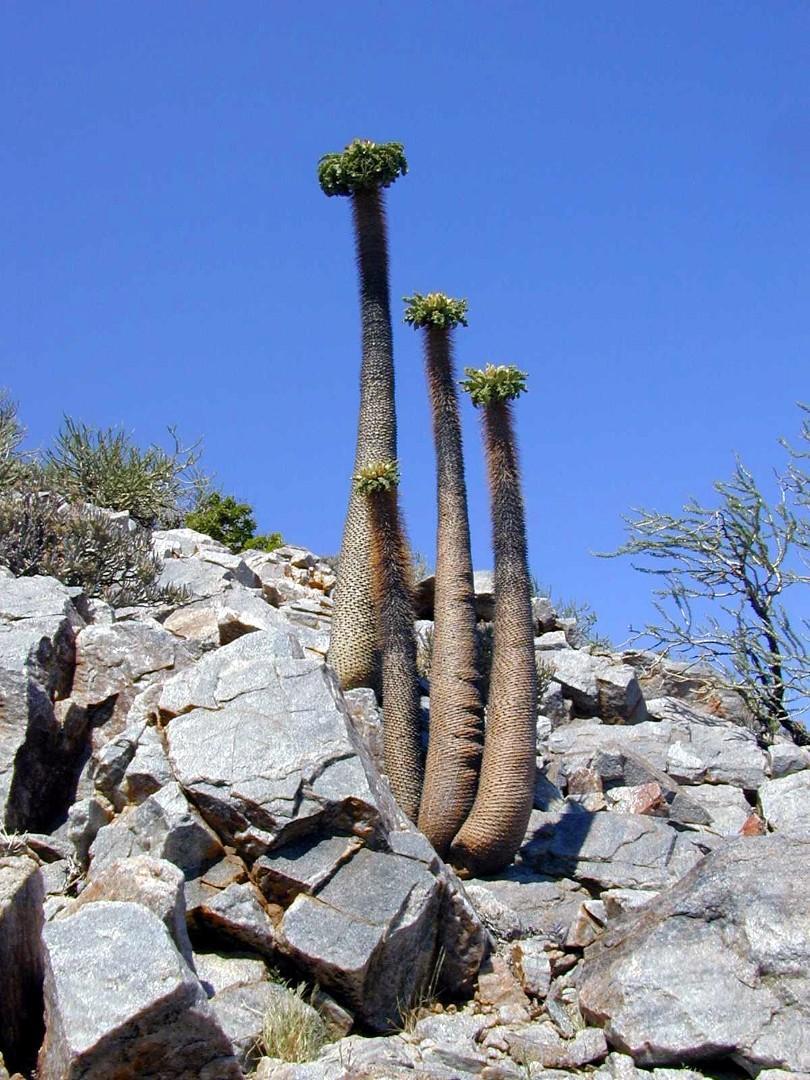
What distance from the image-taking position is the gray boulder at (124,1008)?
5504 mm

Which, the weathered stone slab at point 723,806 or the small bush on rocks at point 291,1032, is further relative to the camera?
the weathered stone slab at point 723,806

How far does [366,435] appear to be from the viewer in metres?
12.0

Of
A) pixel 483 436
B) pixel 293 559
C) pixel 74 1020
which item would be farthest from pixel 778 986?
pixel 293 559

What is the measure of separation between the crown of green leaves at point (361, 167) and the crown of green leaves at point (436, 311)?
6.07 feet

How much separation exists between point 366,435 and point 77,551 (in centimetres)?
380

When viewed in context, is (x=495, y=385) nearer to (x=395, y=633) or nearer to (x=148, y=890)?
(x=395, y=633)

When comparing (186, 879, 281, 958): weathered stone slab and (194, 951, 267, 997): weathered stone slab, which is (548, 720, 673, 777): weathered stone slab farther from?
(194, 951, 267, 997): weathered stone slab

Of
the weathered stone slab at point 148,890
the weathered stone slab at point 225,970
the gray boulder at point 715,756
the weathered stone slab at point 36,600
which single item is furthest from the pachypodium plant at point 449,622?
the weathered stone slab at point 148,890

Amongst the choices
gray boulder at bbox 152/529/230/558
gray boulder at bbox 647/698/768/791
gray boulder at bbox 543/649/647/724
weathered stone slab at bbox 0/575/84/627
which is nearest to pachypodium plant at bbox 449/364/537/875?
gray boulder at bbox 647/698/768/791

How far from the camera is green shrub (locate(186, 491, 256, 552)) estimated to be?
19.2 m

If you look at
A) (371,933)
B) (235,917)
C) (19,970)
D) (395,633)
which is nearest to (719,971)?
(371,933)

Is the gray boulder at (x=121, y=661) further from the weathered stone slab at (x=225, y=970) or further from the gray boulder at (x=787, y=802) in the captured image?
the gray boulder at (x=787, y=802)

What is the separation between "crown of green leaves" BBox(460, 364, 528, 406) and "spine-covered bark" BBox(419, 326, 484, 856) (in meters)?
0.49

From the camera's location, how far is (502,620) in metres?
10.2
